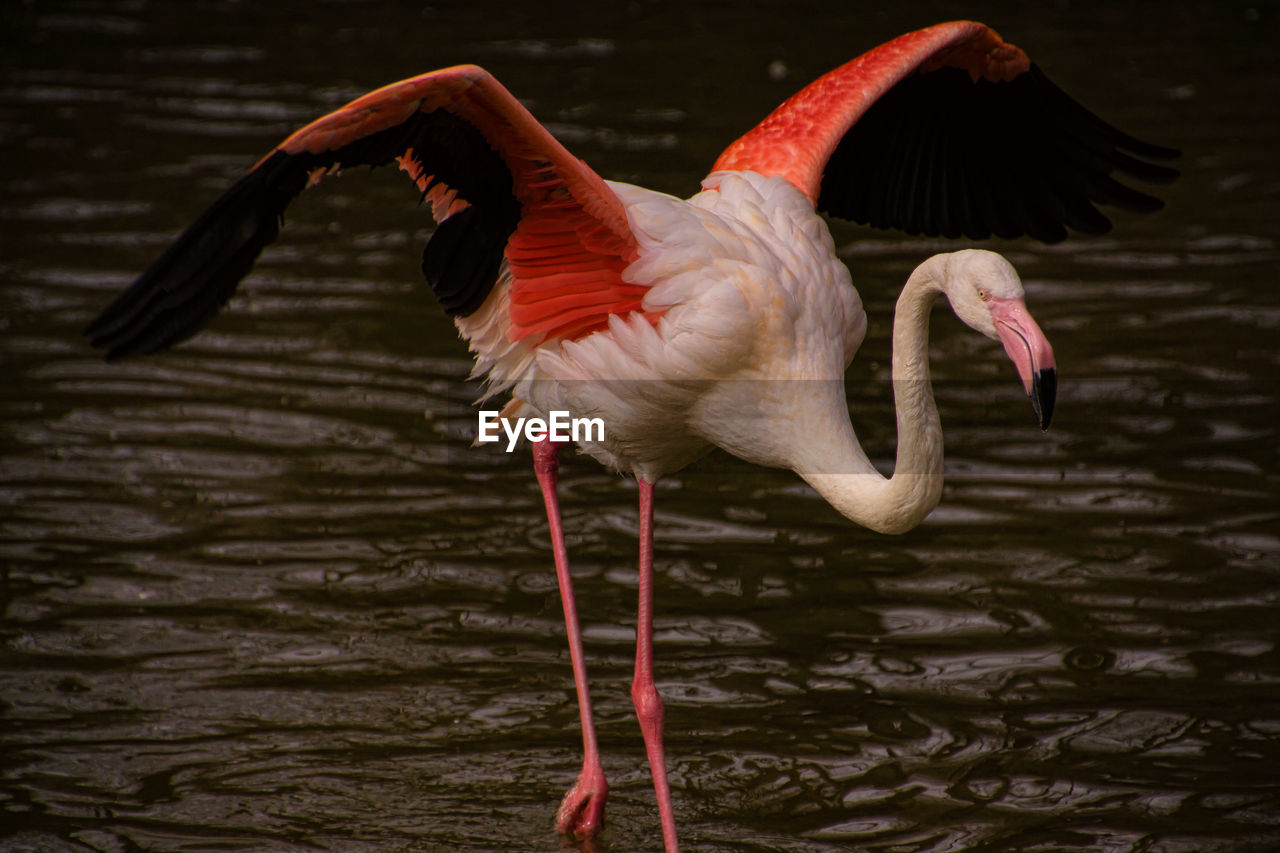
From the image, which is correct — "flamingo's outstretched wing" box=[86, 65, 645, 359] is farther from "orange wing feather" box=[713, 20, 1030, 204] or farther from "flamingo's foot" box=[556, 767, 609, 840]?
"flamingo's foot" box=[556, 767, 609, 840]

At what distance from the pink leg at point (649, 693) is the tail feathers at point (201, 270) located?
159 centimetres

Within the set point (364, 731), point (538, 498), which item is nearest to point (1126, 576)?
point (538, 498)

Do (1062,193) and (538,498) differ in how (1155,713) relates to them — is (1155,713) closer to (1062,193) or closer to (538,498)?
(1062,193)

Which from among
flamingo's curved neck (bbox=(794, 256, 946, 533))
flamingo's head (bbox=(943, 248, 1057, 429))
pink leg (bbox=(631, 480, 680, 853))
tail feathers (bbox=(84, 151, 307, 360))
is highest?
tail feathers (bbox=(84, 151, 307, 360))

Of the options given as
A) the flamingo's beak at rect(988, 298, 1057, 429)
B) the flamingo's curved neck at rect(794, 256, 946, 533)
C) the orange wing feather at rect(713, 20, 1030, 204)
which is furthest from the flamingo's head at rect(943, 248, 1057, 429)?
the orange wing feather at rect(713, 20, 1030, 204)

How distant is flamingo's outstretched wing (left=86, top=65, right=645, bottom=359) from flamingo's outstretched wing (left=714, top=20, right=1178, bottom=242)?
893mm

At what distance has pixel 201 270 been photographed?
363 centimetres

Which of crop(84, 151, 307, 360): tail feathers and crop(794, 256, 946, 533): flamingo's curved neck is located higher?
crop(84, 151, 307, 360): tail feathers

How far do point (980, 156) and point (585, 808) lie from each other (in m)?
2.63

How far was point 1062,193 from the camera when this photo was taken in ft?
17.6

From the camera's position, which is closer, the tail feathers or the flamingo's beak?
the flamingo's beak

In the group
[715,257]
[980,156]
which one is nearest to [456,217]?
[715,257]

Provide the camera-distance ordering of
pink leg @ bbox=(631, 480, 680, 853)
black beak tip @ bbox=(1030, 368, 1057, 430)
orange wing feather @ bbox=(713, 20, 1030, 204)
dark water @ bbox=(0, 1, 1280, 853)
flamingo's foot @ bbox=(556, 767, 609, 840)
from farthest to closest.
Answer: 1. orange wing feather @ bbox=(713, 20, 1030, 204)
2. dark water @ bbox=(0, 1, 1280, 853)
3. flamingo's foot @ bbox=(556, 767, 609, 840)
4. pink leg @ bbox=(631, 480, 680, 853)
5. black beak tip @ bbox=(1030, 368, 1057, 430)

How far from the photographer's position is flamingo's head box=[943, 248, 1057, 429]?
3.45 metres
